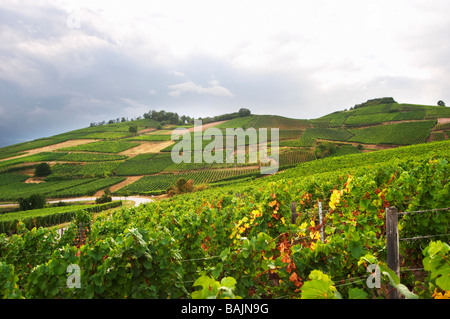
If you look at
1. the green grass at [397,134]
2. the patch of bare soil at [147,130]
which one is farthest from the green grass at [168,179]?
the patch of bare soil at [147,130]

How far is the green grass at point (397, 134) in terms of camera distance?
59500mm

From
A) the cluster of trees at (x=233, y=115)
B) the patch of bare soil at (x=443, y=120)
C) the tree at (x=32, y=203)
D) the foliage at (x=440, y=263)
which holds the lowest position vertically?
the tree at (x=32, y=203)

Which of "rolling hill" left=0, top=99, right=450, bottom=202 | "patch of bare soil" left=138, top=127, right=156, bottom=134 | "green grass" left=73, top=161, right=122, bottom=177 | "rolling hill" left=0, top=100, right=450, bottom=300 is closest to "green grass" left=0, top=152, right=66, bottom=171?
"rolling hill" left=0, top=99, right=450, bottom=202

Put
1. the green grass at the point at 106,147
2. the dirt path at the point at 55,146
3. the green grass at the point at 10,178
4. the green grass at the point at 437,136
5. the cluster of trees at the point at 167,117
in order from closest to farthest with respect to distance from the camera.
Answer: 1. the green grass at the point at 437,136
2. the green grass at the point at 10,178
3. the green grass at the point at 106,147
4. the dirt path at the point at 55,146
5. the cluster of trees at the point at 167,117

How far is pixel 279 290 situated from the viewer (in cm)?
301

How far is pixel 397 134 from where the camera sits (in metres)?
64.9

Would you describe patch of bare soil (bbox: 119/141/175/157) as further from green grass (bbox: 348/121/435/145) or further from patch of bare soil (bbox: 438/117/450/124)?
patch of bare soil (bbox: 438/117/450/124)

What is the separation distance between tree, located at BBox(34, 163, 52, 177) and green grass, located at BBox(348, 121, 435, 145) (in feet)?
280

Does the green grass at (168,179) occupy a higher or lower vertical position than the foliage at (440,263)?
lower

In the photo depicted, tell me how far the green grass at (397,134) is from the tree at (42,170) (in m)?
85.3

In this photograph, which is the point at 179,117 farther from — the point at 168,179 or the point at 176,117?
the point at 168,179

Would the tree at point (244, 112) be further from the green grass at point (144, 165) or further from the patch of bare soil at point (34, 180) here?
the patch of bare soil at point (34, 180)

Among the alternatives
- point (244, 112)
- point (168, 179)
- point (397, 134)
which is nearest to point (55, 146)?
point (168, 179)
